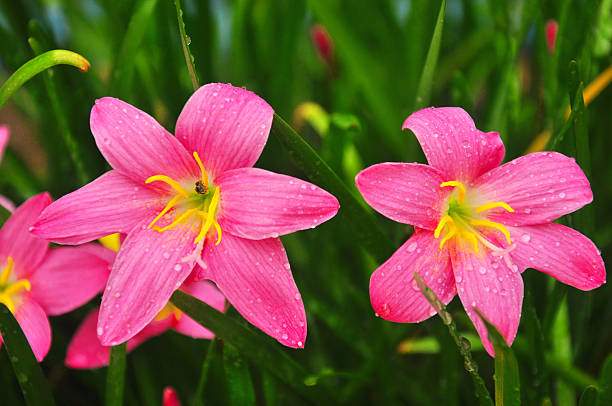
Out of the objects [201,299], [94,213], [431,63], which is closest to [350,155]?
[431,63]

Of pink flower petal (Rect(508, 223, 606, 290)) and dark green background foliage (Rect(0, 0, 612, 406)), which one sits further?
dark green background foliage (Rect(0, 0, 612, 406))

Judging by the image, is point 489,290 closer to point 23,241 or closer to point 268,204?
point 268,204

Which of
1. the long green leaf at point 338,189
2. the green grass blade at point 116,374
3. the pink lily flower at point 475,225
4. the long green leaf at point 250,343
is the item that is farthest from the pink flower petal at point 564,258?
the green grass blade at point 116,374

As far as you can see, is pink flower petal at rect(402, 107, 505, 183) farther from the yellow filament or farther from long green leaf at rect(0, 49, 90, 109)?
long green leaf at rect(0, 49, 90, 109)

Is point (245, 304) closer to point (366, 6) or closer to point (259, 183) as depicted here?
point (259, 183)

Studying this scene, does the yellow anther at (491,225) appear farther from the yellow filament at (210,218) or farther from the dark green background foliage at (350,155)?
the yellow filament at (210,218)

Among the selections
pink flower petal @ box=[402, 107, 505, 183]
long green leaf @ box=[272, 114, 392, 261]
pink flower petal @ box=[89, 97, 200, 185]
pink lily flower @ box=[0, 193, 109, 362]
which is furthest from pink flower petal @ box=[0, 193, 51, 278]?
pink flower petal @ box=[402, 107, 505, 183]
